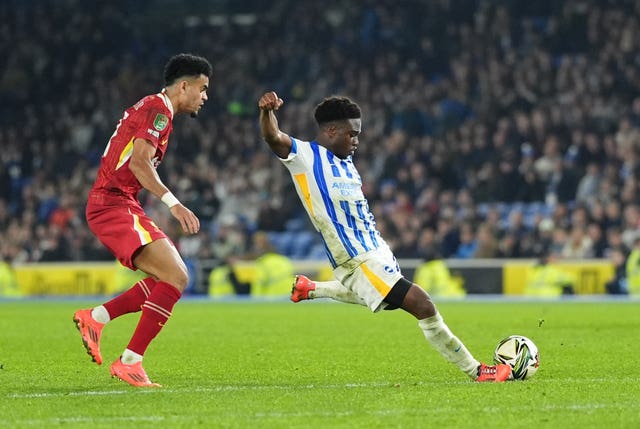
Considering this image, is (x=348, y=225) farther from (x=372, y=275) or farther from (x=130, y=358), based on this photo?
(x=130, y=358)

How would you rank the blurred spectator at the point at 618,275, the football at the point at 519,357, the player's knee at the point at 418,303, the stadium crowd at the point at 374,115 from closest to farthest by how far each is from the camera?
the player's knee at the point at 418,303, the football at the point at 519,357, the blurred spectator at the point at 618,275, the stadium crowd at the point at 374,115

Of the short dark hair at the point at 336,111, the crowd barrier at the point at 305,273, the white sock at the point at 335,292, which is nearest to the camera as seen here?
the short dark hair at the point at 336,111

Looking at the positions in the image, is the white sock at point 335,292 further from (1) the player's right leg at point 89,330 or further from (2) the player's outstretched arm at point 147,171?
(1) the player's right leg at point 89,330

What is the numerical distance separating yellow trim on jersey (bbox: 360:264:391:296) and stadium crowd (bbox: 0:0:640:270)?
14178 mm

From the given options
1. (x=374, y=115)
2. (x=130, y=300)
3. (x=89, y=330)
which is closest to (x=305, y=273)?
(x=374, y=115)

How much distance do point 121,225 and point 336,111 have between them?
1.63m

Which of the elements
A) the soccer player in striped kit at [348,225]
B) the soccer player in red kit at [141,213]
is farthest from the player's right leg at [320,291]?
the soccer player in red kit at [141,213]

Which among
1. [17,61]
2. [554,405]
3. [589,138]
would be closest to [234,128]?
[17,61]

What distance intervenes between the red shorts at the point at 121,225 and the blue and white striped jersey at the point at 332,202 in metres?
1.02

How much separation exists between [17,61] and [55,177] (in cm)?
422

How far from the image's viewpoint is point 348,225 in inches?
327

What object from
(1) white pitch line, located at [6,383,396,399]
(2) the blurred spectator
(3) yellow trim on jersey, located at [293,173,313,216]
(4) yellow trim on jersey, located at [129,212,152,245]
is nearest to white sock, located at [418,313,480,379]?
(1) white pitch line, located at [6,383,396,399]

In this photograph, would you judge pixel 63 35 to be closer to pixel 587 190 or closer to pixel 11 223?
pixel 11 223

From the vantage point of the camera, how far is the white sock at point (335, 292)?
28.9 feet
